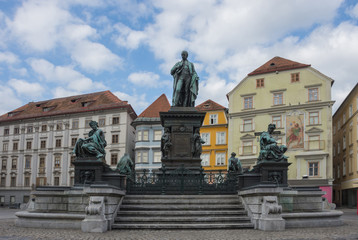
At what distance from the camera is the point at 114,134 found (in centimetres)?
5809

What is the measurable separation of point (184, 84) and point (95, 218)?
8432 millimetres

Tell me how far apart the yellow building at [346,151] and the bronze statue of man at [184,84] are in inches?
1132

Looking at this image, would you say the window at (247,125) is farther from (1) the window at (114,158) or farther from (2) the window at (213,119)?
(1) the window at (114,158)

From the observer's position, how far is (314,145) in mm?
44000

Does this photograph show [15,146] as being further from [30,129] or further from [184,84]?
[184,84]

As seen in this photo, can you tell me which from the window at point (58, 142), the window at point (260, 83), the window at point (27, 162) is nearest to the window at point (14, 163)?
the window at point (27, 162)

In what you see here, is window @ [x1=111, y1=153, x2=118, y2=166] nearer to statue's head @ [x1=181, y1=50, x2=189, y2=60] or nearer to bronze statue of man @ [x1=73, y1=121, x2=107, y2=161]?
statue's head @ [x1=181, y1=50, x2=189, y2=60]

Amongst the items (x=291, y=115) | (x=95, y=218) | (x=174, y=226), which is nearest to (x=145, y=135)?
(x=291, y=115)

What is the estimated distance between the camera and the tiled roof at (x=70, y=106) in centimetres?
5997

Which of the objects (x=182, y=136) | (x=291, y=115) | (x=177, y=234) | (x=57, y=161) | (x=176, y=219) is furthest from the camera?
(x=57, y=161)

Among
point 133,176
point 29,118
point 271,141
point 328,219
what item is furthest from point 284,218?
point 29,118

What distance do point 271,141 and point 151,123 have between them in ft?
139

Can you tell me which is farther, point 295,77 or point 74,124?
point 74,124

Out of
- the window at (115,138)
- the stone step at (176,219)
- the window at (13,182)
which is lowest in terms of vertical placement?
the window at (13,182)
